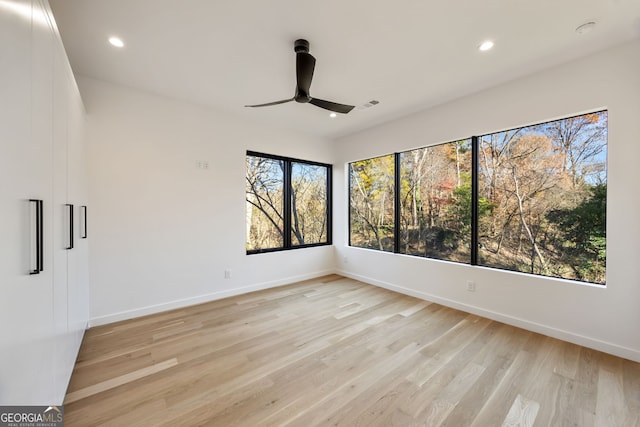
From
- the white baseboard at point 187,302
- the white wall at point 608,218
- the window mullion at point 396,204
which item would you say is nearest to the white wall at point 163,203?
the white baseboard at point 187,302

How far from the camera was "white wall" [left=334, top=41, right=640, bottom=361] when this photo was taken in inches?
87.9

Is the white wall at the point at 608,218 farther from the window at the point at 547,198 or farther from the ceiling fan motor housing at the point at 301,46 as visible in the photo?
the ceiling fan motor housing at the point at 301,46

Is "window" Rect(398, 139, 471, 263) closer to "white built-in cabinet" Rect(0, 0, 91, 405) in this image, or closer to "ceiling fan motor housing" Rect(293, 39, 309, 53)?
"ceiling fan motor housing" Rect(293, 39, 309, 53)

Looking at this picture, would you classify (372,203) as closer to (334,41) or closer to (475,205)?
(475,205)

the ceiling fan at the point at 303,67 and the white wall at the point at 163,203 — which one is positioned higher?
the ceiling fan at the point at 303,67

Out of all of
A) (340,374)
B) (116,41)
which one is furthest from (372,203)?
(116,41)

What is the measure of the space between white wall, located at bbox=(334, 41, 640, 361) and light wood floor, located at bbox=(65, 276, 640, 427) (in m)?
0.25

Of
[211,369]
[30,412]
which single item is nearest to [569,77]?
[211,369]

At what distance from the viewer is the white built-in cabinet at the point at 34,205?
0.97 m

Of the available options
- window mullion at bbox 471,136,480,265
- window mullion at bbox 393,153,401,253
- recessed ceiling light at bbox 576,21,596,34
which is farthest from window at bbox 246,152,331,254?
recessed ceiling light at bbox 576,21,596,34

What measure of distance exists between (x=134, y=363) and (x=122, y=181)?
2.00m

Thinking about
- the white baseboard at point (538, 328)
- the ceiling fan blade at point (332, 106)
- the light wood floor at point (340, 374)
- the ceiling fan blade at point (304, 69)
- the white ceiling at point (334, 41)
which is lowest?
the light wood floor at point (340, 374)

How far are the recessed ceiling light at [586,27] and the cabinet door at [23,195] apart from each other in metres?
3.52

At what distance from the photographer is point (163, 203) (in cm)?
326
